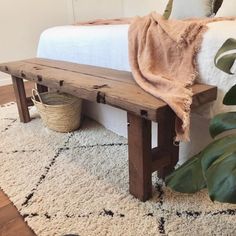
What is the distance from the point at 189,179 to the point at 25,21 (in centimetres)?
310

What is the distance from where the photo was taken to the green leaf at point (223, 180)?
1.64ft

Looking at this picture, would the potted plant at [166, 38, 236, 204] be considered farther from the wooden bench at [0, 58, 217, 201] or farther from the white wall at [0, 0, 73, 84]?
the white wall at [0, 0, 73, 84]

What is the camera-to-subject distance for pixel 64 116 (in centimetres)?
181

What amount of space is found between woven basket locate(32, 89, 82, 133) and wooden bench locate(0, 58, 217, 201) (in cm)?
28

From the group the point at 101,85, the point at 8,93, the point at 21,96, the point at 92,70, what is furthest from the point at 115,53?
the point at 8,93

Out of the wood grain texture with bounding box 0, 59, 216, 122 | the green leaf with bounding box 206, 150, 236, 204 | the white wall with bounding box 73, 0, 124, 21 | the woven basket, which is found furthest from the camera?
the white wall with bounding box 73, 0, 124, 21

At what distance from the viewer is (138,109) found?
99 centimetres

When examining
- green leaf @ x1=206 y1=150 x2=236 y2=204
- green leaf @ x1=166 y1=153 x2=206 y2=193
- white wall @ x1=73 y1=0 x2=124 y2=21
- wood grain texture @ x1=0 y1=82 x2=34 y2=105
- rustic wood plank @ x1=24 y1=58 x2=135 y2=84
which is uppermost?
white wall @ x1=73 y1=0 x2=124 y2=21

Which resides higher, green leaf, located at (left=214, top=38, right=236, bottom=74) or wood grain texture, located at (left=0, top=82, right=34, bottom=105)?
green leaf, located at (left=214, top=38, right=236, bottom=74)

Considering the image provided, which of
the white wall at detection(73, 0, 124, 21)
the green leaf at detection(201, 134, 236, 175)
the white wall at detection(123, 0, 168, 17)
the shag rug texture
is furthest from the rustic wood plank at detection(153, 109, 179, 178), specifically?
the white wall at detection(73, 0, 124, 21)

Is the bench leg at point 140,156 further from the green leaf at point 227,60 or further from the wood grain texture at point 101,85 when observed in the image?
the green leaf at point 227,60

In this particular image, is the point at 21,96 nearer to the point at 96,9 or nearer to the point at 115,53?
the point at 115,53

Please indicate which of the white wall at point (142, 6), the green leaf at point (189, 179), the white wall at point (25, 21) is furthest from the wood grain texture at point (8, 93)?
the green leaf at point (189, 179)

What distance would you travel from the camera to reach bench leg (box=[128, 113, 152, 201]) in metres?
1.07
